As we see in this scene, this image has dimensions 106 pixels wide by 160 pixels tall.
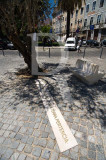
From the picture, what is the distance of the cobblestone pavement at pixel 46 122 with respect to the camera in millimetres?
2085

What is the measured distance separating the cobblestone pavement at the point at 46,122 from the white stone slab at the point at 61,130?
0.31 feet

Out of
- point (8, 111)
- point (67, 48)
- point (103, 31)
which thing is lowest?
point (8, 111)

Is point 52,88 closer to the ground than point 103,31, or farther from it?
closer to the ground

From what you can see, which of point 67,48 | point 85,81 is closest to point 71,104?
point 85,81

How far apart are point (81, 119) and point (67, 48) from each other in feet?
51.3

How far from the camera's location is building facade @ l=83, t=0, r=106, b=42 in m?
29.3

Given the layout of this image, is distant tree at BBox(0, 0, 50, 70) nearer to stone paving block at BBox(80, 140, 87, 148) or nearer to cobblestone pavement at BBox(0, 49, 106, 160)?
cobblestone pavement at BBox(0, 49, 106, 160)

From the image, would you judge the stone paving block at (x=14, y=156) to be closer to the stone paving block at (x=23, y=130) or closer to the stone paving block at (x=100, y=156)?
the stone paving block at (x=23, y=130)

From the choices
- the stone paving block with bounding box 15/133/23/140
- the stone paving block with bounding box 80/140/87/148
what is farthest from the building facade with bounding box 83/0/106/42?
the stone paving block with bounding box 15/133/23/140

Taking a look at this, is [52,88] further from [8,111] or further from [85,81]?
[8,111]

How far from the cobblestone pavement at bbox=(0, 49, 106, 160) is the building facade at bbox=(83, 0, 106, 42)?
3193 centimetres

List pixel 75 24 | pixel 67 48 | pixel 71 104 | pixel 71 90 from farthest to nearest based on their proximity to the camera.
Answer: pixel 75 24 < pixel 67 48 < pixel 71 90 < pixel 71 104

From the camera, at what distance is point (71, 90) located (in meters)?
4.38

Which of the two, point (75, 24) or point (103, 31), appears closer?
point (103, 31)
